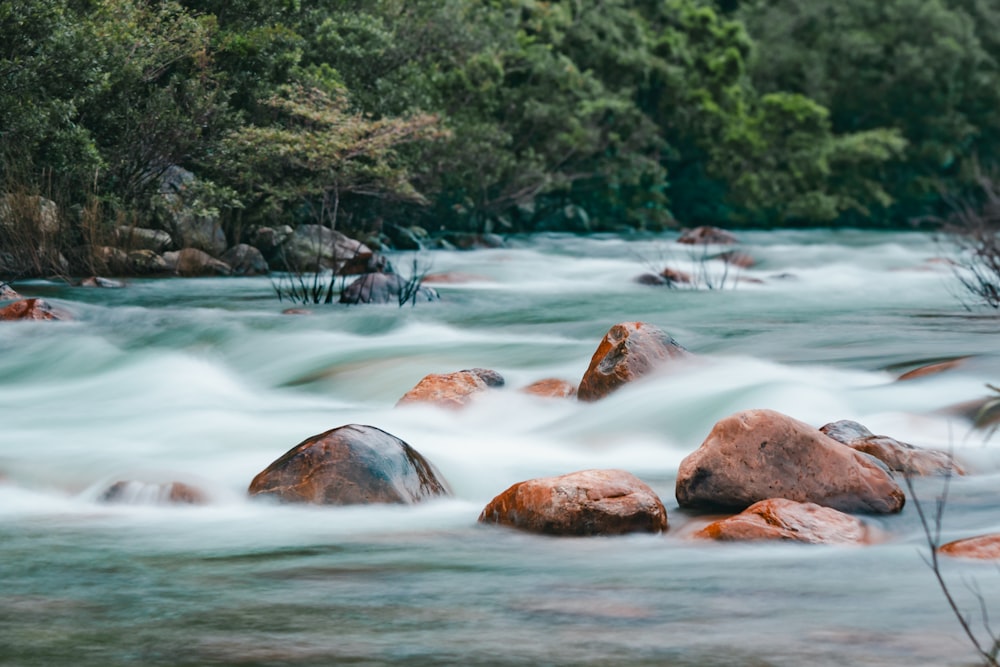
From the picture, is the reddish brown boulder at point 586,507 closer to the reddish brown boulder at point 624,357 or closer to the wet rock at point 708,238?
the reddish brown boulder at point 624,357

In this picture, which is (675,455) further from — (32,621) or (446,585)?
(32,621)

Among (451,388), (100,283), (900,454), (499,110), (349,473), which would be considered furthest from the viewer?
(499,110)

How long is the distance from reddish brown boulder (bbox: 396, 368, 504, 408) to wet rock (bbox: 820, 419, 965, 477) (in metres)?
2.58

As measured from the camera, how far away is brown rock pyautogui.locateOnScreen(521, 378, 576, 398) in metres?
8.65

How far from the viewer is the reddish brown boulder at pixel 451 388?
8.23 m

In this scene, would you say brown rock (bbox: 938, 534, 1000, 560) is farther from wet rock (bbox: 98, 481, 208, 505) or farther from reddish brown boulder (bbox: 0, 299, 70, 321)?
reddish brown boulder (bbox: 0, 299, 70, 321)

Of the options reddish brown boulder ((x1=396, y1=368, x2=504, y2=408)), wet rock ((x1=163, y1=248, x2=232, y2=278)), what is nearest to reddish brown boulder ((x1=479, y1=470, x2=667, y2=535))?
reddish brown boulder ((x1=396, y1=368, x2=504, y2=408))

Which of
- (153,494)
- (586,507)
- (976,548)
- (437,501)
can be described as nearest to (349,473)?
(437,501)

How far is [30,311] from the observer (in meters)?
11.8

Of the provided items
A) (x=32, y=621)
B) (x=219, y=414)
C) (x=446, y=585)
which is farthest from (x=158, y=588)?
(x=219, y=414)

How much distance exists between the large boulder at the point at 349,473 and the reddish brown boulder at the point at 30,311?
21.0 feet

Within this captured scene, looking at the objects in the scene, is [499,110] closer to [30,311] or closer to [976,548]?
[30,311]

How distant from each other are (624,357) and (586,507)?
10.5ft

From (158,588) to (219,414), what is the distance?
379 centimetres
